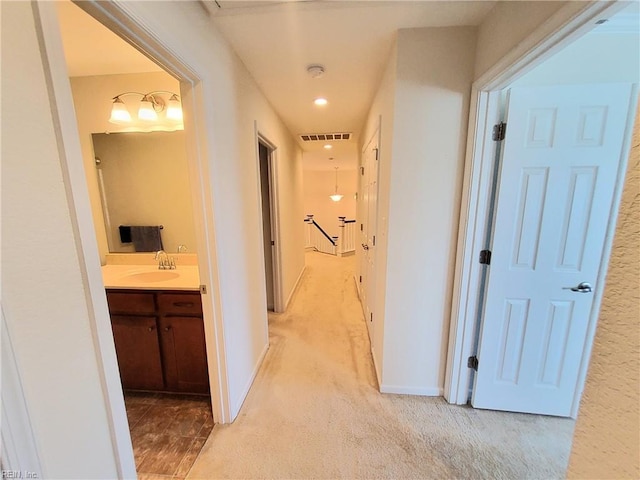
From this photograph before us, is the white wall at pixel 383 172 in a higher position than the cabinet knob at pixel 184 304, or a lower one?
higher

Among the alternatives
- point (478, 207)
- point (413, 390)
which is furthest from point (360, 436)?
point (478, 207)

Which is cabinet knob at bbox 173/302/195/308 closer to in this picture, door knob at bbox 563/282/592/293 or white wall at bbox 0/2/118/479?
white wall at bbox 0/2/118/479

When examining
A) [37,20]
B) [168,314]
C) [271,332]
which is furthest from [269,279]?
[37,20]

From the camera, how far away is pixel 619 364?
65 centimetres

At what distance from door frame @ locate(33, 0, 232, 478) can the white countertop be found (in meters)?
0.47

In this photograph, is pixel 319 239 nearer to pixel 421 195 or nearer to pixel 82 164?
pixel 421 195

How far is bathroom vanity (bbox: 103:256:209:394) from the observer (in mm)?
1733

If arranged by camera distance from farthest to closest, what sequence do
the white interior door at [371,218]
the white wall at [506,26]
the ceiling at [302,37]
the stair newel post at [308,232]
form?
the stair newel post at [308,232], the white interior door at [371,218], the ceiling at [302,37], the white wall at [506,26]

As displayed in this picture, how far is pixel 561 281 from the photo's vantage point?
5.20 feet

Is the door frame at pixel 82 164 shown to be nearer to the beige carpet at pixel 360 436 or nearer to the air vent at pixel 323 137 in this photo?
the beige carpet at pixel 360 436

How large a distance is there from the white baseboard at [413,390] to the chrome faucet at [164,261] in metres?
1.91

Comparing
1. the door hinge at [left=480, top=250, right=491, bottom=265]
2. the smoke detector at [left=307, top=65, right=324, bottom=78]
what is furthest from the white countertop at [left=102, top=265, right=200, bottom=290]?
the door hinge at [left=480, top=250, right=491, bottom=265]

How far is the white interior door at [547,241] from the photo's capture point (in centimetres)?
143

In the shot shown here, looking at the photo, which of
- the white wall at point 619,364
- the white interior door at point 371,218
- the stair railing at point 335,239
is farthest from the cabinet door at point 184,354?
the stair railing at point 335,239
